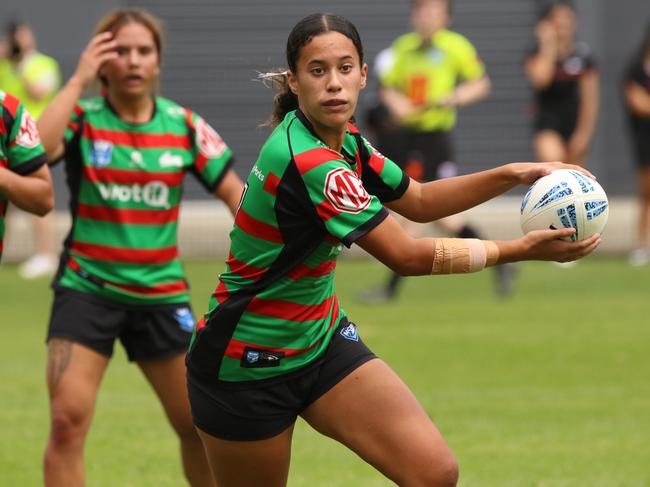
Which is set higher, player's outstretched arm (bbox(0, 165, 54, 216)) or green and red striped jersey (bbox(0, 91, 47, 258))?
green and red striped jersey (bbox(0, 91, 47, 258))

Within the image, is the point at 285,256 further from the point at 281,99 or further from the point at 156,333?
the point at 156,333

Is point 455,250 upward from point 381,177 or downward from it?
downward

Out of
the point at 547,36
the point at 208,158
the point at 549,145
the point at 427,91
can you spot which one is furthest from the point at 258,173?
the point at 549,145

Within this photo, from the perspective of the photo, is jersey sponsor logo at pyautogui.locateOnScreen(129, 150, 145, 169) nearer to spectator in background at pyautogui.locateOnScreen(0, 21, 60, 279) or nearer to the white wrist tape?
the white wrist tape

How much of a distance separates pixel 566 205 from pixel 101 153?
2373 mm

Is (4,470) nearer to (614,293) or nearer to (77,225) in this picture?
(77,225)

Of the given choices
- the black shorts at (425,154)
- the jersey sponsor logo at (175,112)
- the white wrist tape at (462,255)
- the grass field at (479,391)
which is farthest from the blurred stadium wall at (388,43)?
the white wrist tape at (462,255)

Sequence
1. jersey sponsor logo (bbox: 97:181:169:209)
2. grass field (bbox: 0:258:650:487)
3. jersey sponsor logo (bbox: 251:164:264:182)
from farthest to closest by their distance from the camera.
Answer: grass field (bbox: 0:258:650:487), jersey sponsor logo (bbox: 97:181:169:209), jersey sponsor logo (bbox: 251:164:264:182)

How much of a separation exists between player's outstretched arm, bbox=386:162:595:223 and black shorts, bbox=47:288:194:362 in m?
1.36

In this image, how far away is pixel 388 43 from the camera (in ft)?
66.0

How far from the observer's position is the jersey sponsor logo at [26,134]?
5367mm

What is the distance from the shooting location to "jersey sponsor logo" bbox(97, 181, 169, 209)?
6.13 meters

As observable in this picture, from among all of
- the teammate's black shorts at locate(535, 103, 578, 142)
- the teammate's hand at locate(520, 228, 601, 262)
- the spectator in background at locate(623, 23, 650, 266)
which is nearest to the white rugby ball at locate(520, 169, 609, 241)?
the teammate's hand at locate(520, 228, 601, 262)

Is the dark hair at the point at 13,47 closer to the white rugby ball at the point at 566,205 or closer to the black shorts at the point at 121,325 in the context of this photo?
the black shorts at the point at 121,325
